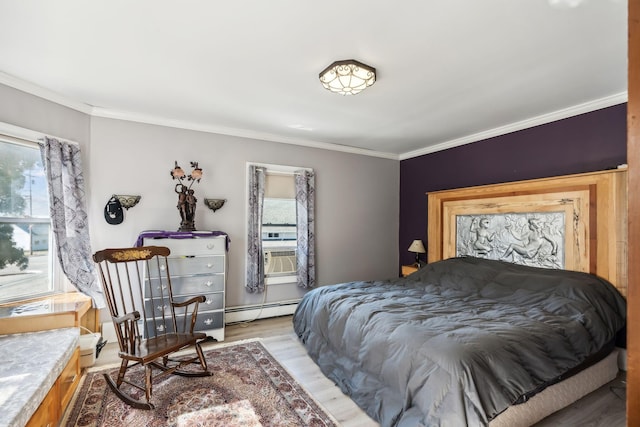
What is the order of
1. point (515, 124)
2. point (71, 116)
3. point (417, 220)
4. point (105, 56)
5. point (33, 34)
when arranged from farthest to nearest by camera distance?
point (417, 220) → point (515, 124) → point (71, 116) → point (105, 56) → point (33, 34)

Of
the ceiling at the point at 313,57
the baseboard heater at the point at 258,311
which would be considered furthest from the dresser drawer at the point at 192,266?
the ceiling at the point at 313,57

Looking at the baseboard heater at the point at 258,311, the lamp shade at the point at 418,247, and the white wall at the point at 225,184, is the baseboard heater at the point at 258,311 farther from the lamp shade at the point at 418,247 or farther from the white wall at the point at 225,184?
the lamp shade at the point at 418,247

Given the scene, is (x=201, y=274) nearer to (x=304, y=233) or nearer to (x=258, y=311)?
(x=258, y=311)

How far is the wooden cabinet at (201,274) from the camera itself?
3207 mm

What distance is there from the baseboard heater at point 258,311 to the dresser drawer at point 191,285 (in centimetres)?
68

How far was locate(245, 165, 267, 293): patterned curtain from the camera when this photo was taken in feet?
13.2

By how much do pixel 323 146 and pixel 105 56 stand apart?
2.83 meters

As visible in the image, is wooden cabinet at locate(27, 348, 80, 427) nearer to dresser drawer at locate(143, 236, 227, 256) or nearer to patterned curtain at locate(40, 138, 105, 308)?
patterned curtain at locate(40, 138, 105, 308)

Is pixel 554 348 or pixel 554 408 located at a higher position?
pixel 554 348

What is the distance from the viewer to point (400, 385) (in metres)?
1.91

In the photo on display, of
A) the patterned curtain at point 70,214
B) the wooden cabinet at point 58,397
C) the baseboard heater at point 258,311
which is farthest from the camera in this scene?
the baseboard heater at point 258,311

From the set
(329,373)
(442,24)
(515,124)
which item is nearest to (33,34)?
(442,24)

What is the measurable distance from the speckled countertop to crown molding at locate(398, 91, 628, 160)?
4.59 m

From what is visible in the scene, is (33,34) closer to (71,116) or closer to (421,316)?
(71,116)
